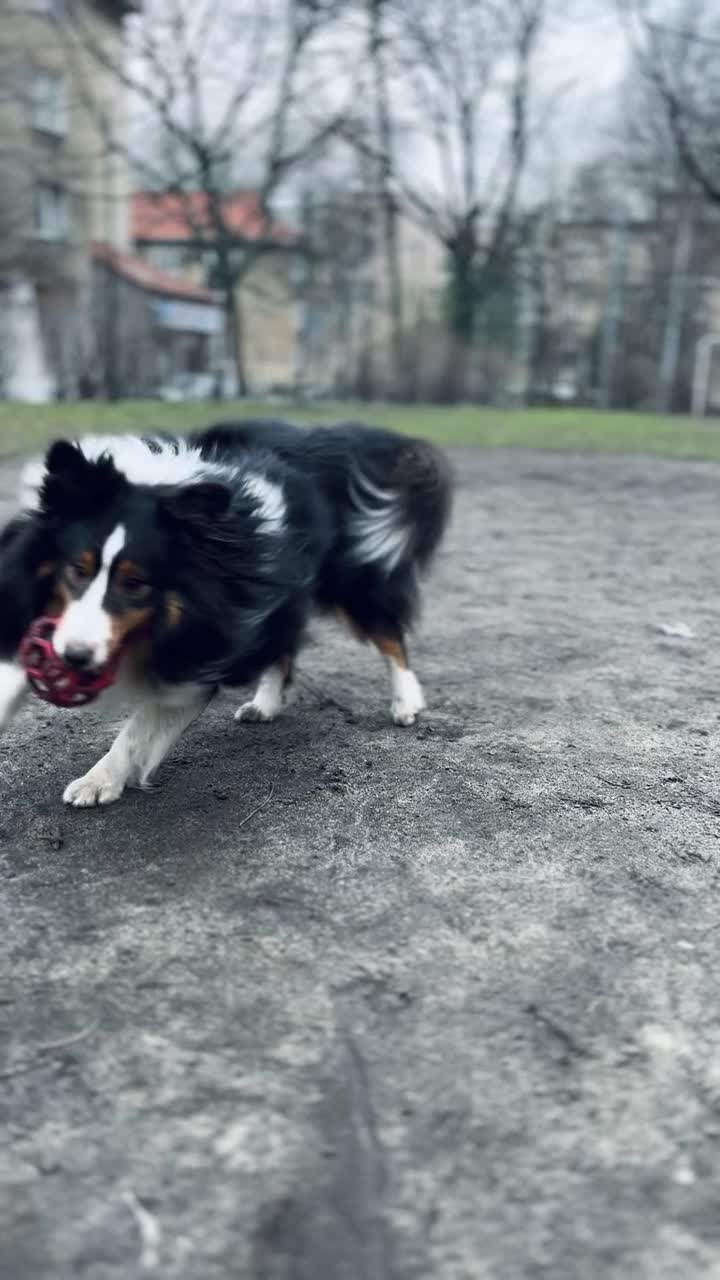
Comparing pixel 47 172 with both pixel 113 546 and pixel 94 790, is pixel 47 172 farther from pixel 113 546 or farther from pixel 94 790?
pixel 113 546

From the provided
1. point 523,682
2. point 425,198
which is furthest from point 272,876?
point 425,198

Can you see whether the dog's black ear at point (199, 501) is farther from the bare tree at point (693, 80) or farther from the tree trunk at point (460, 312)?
the tree trunk at point (460, 312)

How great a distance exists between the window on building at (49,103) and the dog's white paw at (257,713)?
26.1 metres

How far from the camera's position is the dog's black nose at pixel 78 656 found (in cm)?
295

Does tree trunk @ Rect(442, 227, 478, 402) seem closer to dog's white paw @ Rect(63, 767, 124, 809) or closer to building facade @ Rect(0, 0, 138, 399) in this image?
building facade @ Rect(0, 0, 138, 399)

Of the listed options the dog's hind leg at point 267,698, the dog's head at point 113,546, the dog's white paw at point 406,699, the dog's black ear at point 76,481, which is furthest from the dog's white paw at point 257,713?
the dog's black ear at point 76,481

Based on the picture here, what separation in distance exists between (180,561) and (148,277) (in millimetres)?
45754

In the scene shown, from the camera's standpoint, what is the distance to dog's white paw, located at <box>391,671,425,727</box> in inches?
173

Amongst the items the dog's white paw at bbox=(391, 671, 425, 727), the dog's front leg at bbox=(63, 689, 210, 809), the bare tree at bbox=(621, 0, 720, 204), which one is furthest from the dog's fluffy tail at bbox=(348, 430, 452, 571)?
the bare tree at bbox=(621, 0, 720, 204)

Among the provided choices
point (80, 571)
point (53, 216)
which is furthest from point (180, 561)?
point (53, 216)

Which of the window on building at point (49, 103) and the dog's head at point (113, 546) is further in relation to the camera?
the window on building at point (49, 103)

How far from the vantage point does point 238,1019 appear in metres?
2.41

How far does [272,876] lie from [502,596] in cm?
388

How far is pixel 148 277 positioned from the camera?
152 ft
